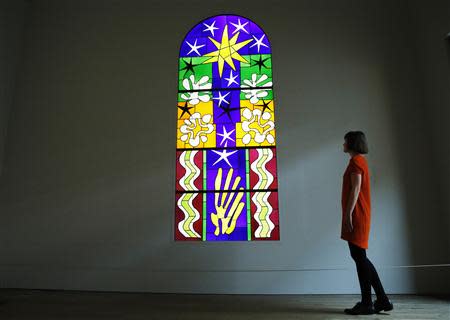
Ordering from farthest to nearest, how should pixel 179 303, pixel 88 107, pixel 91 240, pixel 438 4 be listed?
pixel 88 107 → pixel 91 240 → pixel 438 4 → pixel 179 303

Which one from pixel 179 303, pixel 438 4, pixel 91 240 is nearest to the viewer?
pixel 179 303

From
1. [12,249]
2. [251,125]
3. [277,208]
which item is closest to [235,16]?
[251,125]

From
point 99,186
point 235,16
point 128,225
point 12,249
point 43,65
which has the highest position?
point 235,16

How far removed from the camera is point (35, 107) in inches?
135

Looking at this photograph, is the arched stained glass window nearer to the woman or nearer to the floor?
the floor

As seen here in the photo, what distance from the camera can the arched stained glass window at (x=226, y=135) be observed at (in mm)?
3016

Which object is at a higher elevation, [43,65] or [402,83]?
[43,65]

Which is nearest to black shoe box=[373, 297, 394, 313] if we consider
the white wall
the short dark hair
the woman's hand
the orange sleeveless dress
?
the orange sleeveless dress

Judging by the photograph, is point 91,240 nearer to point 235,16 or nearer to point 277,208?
point 277,208

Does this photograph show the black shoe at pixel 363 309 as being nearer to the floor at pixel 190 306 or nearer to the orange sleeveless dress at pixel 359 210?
the floor at pixel 190 306

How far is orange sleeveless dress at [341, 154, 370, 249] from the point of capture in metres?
1.98

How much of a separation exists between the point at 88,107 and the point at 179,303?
216 cm

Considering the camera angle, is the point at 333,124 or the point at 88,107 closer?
the point at 333,124

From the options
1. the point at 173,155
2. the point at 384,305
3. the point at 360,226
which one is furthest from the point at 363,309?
the point at 173,155
